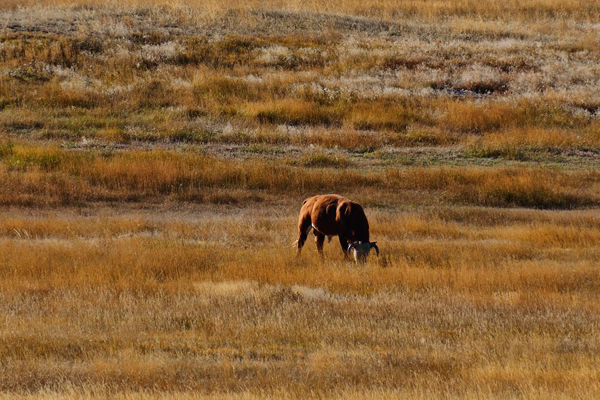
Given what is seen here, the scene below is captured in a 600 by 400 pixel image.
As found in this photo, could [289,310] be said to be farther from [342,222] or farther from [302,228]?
[302,228]

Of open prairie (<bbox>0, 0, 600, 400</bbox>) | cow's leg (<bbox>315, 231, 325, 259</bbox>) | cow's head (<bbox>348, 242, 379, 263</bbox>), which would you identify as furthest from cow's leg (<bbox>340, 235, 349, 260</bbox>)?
cow's leg (<bbox>315, 231, 325, 259</bbox>)

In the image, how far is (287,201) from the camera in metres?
23.1

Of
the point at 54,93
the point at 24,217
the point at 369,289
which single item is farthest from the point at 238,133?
the point at 369,289

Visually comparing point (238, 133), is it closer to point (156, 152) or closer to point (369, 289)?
point (156, 152)

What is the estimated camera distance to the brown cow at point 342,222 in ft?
47.4

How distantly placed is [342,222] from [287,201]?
28.4ft

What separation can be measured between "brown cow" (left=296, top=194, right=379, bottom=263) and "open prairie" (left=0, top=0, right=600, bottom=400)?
418mm

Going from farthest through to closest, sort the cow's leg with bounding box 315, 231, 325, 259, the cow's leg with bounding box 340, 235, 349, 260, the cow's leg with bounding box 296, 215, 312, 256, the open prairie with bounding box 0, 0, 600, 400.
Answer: the cow's leg with bounding box 315, 231, 325, 259 < the cow's leg with bounding box 296, 215, 312, 256 < the cow's leg with bounding box 340, 235, 349, 260 < the open prairie with bounding box 0, 0, 600, 400

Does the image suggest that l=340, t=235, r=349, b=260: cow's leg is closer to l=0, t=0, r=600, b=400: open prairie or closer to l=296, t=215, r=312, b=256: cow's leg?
l=0, t=0, r=600, b=400: open prairie

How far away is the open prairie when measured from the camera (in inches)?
367

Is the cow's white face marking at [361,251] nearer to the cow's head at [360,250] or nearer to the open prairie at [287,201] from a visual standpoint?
the cow's head at [360,250]

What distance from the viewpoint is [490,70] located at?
129 feet

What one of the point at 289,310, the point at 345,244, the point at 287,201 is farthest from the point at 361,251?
the point at 287,201

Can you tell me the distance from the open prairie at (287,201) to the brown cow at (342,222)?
418 mm
